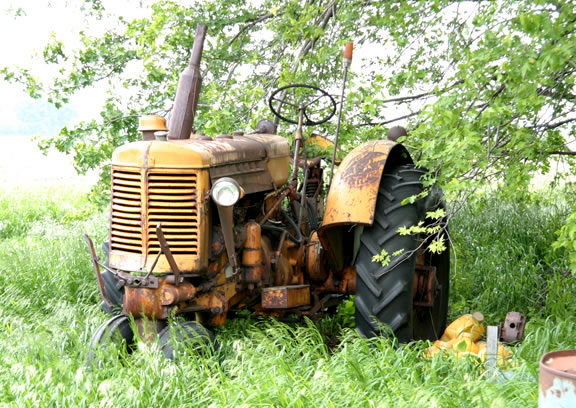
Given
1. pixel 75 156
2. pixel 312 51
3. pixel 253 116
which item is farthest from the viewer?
pixel 75 156

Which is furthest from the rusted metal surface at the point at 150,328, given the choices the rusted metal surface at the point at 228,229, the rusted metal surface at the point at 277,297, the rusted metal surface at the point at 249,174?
the rusted metal surface at the point at 249,174

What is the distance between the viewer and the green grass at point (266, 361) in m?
3.36

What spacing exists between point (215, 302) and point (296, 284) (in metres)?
0.95

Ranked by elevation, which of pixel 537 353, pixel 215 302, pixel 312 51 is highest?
pixel 312 51

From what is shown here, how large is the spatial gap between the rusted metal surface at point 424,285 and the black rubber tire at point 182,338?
166cm

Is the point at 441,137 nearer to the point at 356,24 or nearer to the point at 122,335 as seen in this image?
the point at 122,335

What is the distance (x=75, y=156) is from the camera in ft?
23.6

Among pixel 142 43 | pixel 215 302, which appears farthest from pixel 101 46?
pixel 215 302

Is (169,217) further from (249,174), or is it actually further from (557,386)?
(557,386)

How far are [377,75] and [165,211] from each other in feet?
8.04

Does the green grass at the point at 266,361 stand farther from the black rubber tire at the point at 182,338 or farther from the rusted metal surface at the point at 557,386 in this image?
the rusted metal surface at the point at 557,386

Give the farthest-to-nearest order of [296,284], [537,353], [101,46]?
[101,46]
[296,284]
[537,353]

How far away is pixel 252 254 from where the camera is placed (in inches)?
171

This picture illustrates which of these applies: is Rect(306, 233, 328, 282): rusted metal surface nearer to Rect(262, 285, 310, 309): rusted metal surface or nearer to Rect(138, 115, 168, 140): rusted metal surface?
Rect(262, 285, 310, 309): rusted metal surface
